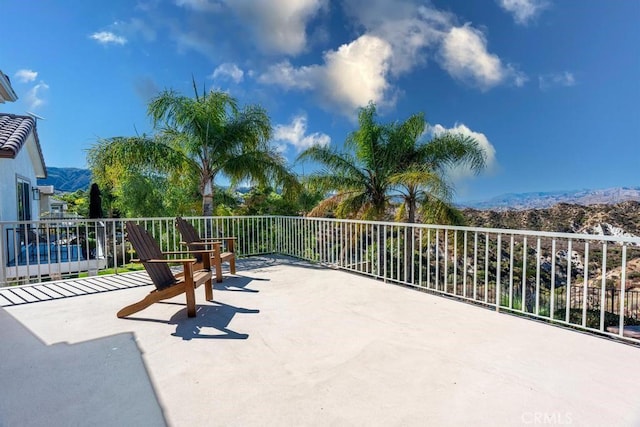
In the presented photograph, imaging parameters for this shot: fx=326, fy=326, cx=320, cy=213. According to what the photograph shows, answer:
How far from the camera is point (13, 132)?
8094 mm

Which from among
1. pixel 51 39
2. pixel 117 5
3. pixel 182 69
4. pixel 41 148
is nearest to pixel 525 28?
pixel 182 69

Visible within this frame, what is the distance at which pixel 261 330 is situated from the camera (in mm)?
3326

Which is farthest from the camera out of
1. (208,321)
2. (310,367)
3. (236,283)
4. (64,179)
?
(64,179)

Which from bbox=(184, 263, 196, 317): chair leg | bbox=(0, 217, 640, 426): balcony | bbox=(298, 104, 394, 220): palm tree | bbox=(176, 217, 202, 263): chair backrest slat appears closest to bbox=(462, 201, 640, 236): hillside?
bbox=(298, 104, 394, 220): palm tree

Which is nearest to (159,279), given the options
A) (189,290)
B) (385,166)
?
(189,290)

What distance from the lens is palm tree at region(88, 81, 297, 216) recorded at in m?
8.51

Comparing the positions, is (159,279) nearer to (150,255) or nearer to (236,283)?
(150,255)

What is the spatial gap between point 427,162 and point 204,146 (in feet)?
21.1

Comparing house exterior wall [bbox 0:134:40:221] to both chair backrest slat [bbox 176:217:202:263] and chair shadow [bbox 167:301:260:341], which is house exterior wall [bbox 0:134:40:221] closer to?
chair backrest slat [bbox 176:217:202:263]

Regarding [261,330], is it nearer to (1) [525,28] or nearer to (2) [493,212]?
(2) [493,212]

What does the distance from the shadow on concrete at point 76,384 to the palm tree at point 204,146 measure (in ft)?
20.3

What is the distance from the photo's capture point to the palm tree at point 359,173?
970 centimetres

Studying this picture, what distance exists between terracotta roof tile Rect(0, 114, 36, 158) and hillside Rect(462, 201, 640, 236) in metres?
12.4

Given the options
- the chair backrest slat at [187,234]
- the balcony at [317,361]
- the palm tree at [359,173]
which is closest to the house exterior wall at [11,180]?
the balcony at [317,361]
